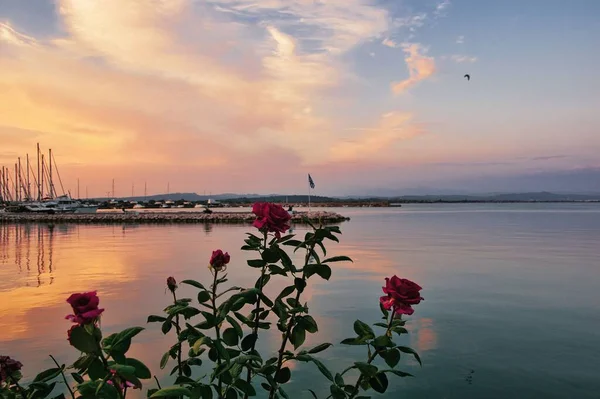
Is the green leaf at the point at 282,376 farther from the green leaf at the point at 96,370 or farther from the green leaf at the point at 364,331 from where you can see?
the green leaf at the point at 96,370

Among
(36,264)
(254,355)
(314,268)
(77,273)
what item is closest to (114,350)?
(254,355)

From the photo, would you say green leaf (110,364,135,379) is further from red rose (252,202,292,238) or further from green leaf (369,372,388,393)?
green leaf (369,372,388,393)

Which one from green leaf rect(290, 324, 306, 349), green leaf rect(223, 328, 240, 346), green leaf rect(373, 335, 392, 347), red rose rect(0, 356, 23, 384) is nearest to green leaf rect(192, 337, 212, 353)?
green leaf rect(223, 328, 240, 346)

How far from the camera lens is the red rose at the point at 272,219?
243cm

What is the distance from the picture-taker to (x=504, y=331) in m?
8.73

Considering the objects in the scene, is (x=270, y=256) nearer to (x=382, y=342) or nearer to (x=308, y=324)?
(x=308, y=324)

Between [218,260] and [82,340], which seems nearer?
[82,340]

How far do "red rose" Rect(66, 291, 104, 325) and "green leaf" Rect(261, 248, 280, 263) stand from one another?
93cm

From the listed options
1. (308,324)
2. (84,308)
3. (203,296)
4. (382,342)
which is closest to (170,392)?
(84,308)

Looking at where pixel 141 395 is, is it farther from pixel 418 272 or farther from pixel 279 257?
pixel 418 272

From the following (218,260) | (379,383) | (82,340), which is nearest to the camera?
(82,340)

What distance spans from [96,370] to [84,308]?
0.32m

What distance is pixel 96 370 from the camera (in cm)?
186

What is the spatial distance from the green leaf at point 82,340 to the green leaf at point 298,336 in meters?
1.08
